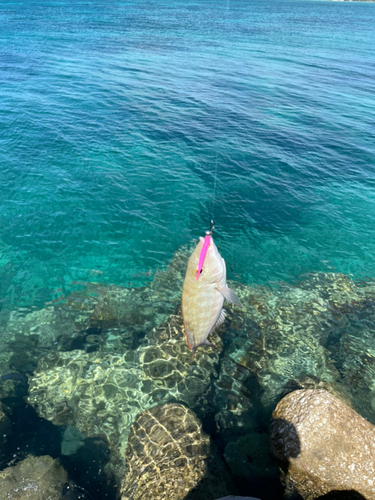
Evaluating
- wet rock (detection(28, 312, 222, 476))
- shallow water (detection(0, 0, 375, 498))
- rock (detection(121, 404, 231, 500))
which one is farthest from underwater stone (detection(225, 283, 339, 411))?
rock (detection(121, 404, 231, 500))

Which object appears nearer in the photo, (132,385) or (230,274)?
(132,385)

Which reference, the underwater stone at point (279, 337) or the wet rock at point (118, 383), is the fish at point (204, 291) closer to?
the wet rock at point (118, 383)

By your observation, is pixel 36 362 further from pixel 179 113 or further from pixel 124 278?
pixel 179 113

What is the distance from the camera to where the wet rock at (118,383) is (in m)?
8.63

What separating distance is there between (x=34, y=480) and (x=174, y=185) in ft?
47.0

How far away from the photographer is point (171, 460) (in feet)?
24.3

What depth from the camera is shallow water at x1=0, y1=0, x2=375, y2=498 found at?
12.3 metres

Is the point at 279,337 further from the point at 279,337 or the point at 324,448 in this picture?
the point at 324,448

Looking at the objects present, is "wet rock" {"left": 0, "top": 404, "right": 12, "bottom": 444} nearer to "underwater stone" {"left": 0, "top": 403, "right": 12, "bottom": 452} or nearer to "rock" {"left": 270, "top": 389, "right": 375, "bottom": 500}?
"underwater stone" {"left": 0, "top": 403, "right": 12, "bottom": 452}

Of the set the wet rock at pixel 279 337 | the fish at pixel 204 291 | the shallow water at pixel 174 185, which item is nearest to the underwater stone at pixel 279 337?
the wet rock at pixel 279 337

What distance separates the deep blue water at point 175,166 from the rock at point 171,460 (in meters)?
5.97

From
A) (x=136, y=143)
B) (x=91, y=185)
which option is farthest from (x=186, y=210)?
(x=136, y=143)

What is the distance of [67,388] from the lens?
925cm

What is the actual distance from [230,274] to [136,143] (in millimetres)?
13114
